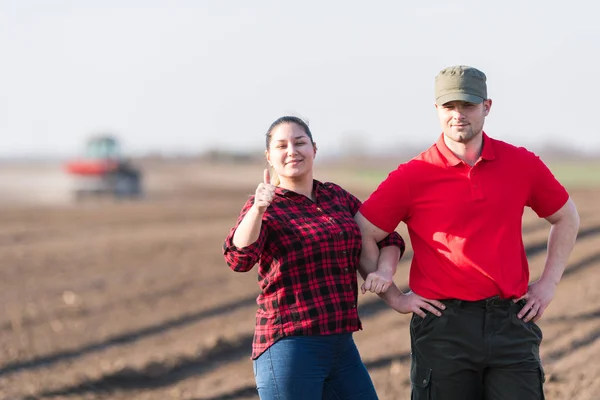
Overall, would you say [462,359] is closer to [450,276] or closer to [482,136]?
[450,276]

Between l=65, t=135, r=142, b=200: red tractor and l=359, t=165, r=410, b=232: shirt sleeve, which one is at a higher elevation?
l=359, t=165, r=410, b=232: shirt sleeve

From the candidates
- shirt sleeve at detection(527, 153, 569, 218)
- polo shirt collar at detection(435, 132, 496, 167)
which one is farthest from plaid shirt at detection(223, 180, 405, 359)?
shirt sleeve at detection(527, 153, 569, 218)

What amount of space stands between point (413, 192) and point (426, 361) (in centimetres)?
62

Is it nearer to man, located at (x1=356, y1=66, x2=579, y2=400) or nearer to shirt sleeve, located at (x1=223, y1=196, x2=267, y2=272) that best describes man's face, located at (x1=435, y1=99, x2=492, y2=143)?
man, located at (x1=356, y1=66, x2=579, y2=400)

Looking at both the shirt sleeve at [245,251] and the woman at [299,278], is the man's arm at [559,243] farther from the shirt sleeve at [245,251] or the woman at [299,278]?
the shirt sleeve at [245,251]

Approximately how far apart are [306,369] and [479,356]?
62cm

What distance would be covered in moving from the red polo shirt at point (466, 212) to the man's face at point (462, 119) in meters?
0.08

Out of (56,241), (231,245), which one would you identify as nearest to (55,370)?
(231,245)

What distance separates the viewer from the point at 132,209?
78.3 feet

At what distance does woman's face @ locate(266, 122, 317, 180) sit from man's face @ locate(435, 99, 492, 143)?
52cm

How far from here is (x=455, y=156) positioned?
131 inches

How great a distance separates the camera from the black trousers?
10.5 ft

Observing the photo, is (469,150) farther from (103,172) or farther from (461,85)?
(103,172)

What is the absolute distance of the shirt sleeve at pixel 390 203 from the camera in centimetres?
336
